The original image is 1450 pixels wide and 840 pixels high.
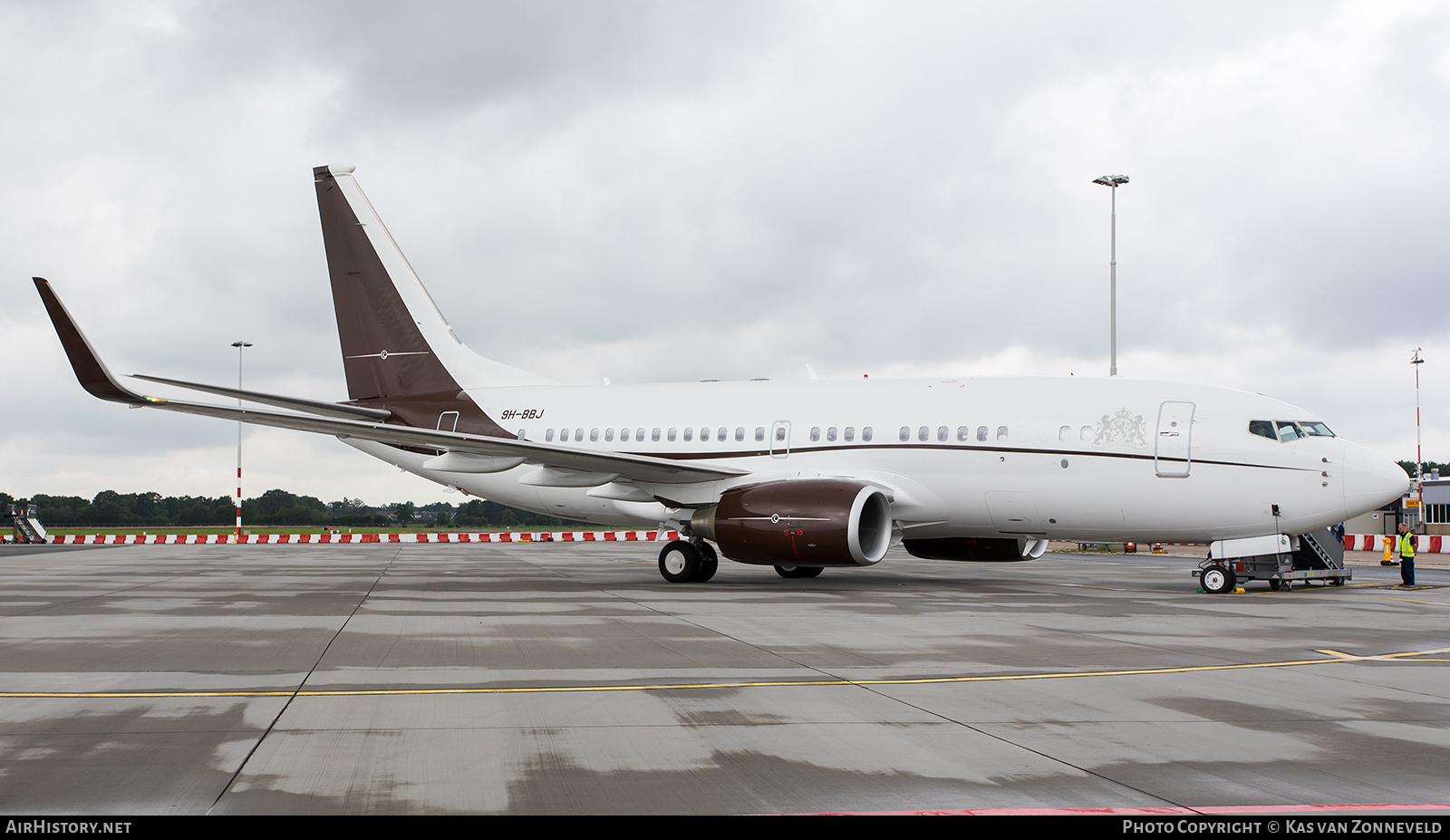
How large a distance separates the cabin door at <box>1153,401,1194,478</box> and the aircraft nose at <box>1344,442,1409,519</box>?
2.29m

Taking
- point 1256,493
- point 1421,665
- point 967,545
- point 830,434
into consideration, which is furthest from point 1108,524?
point 1421,665

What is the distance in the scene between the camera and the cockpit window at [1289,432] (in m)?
16.5

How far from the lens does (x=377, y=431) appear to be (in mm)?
17875

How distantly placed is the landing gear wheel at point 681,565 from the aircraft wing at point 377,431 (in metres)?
1.28

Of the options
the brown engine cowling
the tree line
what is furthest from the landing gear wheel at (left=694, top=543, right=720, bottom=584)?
the tree line

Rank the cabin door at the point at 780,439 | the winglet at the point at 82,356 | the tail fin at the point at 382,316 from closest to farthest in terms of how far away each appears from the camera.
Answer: the winglet at the point at 82,356 < the cabin door at the point at 780,439 < the tail fin at the point at 382,316

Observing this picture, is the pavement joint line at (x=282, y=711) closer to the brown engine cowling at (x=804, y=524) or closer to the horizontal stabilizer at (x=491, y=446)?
the horizontal stabilizer at (x=491, y=446)

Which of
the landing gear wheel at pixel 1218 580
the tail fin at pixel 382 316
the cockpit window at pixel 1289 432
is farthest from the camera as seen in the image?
the tail fin at pixel 382 316

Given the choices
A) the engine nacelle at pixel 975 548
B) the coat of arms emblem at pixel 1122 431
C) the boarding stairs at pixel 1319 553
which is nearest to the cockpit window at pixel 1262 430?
the coat of arms emblem at pixel 1122 431

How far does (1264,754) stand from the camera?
5.48 meters

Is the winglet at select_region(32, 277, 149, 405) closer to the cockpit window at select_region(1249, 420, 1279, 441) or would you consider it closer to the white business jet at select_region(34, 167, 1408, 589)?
the white business jet at select_region(34, 167, 1408, 589)

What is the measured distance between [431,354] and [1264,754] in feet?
67.6

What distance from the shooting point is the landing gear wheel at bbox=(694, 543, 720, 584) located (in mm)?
19250

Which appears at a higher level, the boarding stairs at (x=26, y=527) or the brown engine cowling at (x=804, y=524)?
the brown engine cowling at (x=804, y=524)
